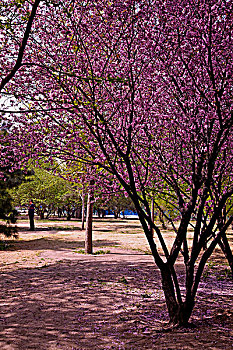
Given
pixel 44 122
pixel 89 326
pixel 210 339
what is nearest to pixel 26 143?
pixel 44 122

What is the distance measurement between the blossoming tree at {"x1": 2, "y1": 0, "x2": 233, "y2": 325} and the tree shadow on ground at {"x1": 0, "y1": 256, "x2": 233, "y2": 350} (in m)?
0.73

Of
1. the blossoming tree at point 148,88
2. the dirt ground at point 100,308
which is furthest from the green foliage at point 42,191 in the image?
the blossoming tree at point 148,88

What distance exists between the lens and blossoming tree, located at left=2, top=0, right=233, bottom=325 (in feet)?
16.5

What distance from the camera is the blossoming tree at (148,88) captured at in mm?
5023

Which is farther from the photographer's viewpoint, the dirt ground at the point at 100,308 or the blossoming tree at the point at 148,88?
the blossoming tree at the point at 148,88

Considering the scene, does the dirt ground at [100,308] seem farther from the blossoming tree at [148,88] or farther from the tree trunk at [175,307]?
the blossoming tree at [148,88]

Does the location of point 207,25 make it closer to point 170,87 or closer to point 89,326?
point 170,87

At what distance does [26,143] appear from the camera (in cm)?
617

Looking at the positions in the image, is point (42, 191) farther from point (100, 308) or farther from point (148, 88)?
point (148, 88)

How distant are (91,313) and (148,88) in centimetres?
453

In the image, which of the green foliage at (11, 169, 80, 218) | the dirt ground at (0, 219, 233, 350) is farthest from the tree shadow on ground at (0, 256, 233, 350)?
the green foliage at (11, 169, 80, 218)

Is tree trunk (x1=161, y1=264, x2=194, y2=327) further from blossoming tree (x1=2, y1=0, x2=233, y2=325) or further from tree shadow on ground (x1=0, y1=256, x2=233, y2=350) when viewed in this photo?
tree shadow on ground (x1=0, y1=256, x2=233, y2=350)

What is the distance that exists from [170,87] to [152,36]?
0.96 metres

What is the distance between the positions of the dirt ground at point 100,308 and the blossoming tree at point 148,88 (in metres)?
0.69
